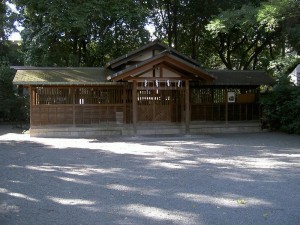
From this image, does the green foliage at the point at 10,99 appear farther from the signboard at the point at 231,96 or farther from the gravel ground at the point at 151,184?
the signboard at the point at 231,96

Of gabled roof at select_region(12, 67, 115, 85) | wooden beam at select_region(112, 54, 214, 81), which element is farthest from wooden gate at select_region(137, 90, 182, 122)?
gabled roof at select_region(12, 67, 115, 85)

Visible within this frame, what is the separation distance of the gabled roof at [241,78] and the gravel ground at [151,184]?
6087 millimetres

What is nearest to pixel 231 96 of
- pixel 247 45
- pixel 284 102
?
pixel 284 102

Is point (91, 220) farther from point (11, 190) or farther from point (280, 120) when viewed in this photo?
point (280, 120)

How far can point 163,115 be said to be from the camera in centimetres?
1978

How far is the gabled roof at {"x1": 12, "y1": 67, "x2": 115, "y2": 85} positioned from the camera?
57.1 ft

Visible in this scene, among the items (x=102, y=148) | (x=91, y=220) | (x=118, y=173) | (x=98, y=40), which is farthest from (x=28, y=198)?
(x=98, y=40)

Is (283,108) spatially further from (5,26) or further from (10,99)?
(5,26)

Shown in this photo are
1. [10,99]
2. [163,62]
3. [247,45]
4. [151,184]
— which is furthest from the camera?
[247,45]

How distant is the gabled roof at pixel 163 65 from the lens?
16.9 metres

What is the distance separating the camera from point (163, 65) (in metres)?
18.0

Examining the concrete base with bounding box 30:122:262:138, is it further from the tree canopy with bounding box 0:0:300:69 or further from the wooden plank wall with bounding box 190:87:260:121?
the tree canopy with bounding box 0:0:300:69

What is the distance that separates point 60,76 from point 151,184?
38.9 feet

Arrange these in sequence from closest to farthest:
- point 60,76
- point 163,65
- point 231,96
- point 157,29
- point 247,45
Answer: point 163,65 < point 60,76 < point 231,96 < point 247,45 < point 157,29
